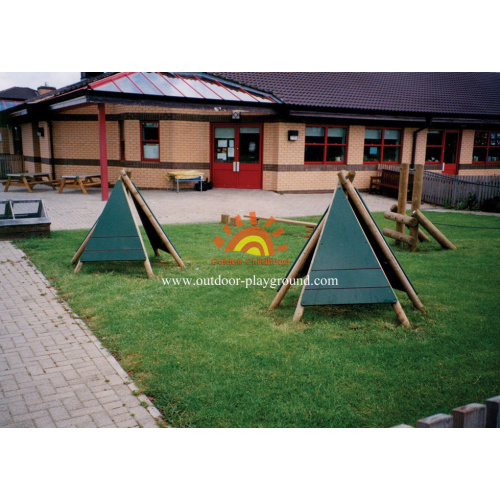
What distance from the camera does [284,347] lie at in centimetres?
477

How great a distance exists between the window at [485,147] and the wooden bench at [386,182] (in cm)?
622

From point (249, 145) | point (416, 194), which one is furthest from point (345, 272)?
point (249, 145)

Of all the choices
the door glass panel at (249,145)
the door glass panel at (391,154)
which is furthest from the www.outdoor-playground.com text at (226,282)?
the door glass panel at (391,154)

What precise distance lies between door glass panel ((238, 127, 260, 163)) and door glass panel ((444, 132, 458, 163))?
946cm

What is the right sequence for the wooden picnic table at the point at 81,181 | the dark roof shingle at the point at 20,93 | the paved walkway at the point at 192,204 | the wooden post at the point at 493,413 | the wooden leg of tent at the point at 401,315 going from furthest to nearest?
the dark roof shingle at the point at 20,93, the wooden picnic table at the point at 81,181, the paved walkway at the point at 192,204, the wooden leg of tent at the point at 401,315, the wooden post at the point at 493,413

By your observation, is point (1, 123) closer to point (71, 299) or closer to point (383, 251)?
point (71, 299)

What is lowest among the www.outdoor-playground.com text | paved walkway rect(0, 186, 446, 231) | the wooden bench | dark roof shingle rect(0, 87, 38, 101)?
the www.outdoor-playground.com text

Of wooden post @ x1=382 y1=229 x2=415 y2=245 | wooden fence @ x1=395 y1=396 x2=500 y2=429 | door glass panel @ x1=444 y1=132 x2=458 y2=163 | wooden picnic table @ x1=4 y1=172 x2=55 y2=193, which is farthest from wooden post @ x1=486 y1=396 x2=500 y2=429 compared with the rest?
door glass panel @ x1=444 y1=132 x2=458 y2=163

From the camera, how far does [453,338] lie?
5.00 metres

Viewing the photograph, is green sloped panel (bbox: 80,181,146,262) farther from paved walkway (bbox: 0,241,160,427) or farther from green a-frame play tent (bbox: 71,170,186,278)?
paved walkway (bbox: 0,241,160,427)

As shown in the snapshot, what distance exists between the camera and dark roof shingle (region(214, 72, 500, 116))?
63.0 feet

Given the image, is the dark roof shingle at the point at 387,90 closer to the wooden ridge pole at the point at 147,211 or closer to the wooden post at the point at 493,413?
the wooden ridge pole at the point at 147,211

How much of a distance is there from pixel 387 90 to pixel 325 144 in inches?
185

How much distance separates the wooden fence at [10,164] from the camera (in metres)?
23.7
